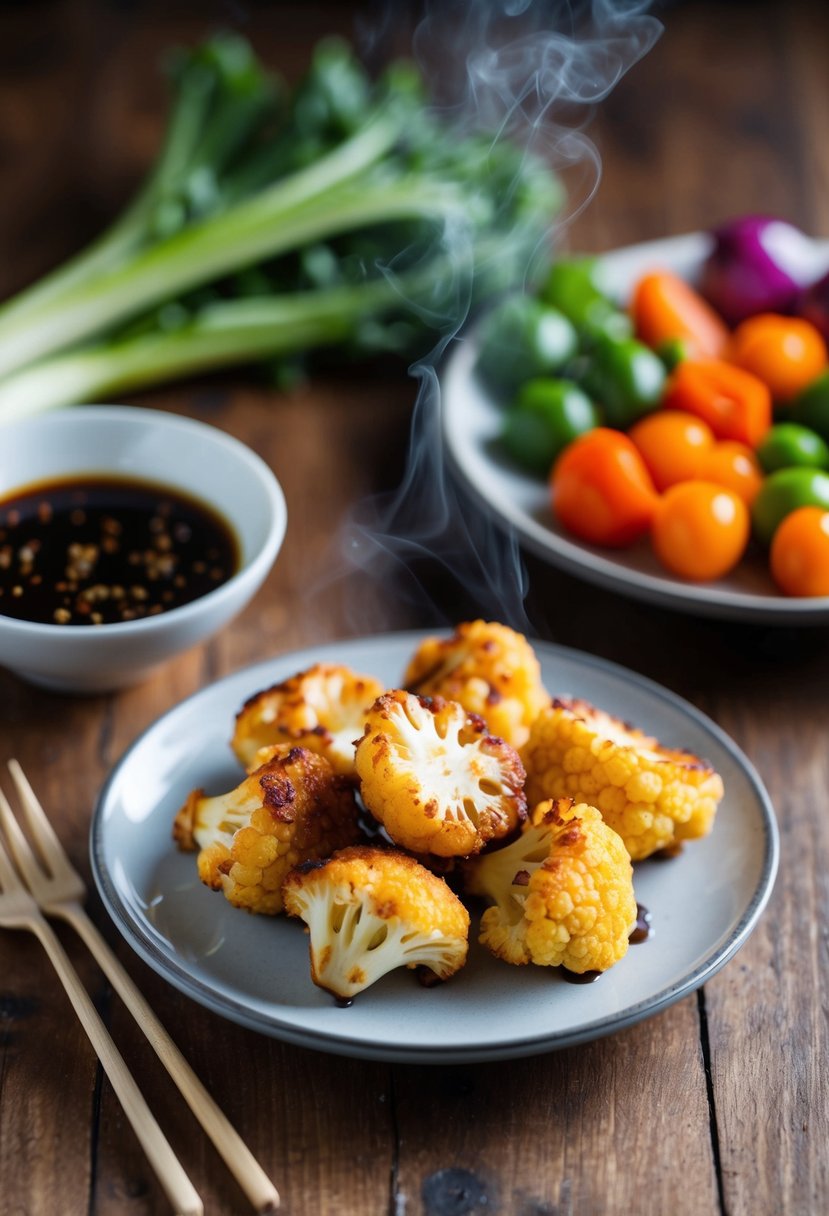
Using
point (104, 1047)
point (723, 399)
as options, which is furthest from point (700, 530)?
point (104, 1047)

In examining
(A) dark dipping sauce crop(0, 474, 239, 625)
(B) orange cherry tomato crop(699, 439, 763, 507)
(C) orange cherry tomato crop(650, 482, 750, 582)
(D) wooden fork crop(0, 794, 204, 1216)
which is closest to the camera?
(D) wooden fork crop(0, 794, 204, 1216)

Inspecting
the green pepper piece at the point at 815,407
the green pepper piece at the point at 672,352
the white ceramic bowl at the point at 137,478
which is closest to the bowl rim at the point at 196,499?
the white ceramic bowl at the point at 137,478

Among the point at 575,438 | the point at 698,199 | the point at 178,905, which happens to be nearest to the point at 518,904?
the point at 178,905

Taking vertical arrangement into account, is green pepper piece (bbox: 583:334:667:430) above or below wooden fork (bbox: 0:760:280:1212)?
below

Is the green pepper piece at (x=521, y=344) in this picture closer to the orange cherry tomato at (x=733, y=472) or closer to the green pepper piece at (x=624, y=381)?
the green pepper piece at (x=624, y=381)

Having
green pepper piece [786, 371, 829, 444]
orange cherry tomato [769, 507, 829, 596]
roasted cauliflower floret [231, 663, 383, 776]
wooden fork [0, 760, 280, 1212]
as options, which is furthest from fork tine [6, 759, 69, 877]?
green pepper piece [786, 371, 829, 444]

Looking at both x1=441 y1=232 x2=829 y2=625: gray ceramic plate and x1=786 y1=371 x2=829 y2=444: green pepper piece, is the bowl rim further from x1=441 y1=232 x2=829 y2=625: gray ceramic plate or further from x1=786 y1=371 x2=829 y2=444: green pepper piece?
x1=786 y1=371 x2=829 y2=444: green pepper piece

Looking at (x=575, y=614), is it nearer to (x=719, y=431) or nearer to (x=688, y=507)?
(x=688, y=507)
